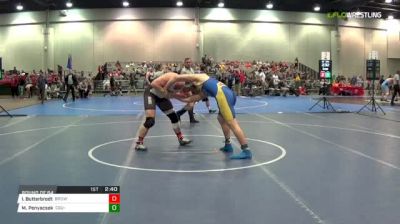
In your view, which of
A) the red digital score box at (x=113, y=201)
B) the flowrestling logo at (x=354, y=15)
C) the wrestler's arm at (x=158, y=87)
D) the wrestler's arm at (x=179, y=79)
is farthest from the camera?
the flowrestling logo at (x=354, y=15)

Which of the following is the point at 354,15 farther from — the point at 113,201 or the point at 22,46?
the point at 113,201

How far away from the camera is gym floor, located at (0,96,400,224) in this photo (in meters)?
4.63

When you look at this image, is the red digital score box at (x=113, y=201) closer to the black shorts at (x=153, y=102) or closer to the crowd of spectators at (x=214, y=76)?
the black shorts at (x=153, y=102)

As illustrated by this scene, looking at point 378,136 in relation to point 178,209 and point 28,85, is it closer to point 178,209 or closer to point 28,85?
point 178,209

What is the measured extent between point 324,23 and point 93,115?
26797 mm

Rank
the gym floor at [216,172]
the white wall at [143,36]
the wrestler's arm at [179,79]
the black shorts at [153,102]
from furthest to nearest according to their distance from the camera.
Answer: the white wall at [143,36] < the black shorts at [153,102] < the wrestler's arm at [179,79] < the gym floor at [216,172]

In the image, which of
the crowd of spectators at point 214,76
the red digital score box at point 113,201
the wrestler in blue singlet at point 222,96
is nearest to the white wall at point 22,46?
the crowd of spectators at point 214,76

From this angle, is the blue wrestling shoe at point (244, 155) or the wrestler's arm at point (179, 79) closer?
the blue wrestling shoe at point (244, 155)

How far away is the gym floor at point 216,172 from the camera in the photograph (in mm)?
4633

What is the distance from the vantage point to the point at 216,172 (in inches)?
257

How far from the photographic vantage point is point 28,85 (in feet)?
92.6

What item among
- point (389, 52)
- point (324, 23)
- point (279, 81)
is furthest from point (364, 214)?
point (389, 52)

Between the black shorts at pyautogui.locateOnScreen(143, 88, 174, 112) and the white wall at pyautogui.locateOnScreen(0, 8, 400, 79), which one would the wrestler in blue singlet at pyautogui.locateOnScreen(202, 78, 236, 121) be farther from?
the white wall at pyautogui.locateOnScreen(0, 8, 400, 79)
